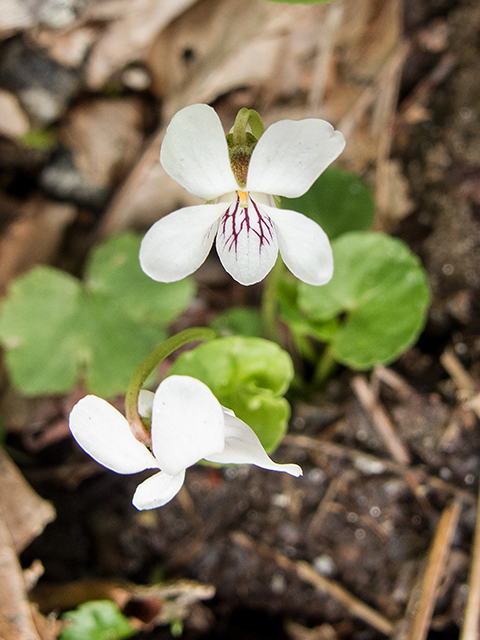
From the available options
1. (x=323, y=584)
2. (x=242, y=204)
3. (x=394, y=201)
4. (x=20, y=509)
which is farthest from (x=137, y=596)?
(x=394, y=201)

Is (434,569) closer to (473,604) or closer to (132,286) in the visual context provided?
(473,604)

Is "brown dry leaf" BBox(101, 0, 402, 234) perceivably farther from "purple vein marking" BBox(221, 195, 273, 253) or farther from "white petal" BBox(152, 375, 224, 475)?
"white petal" BBox(152, 375, 224, 475)

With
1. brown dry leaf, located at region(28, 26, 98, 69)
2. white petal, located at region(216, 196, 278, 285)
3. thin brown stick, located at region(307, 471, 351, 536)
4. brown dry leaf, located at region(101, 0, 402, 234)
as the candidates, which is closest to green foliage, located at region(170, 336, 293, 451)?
white petal, located at region(216, 196, 278, 285)

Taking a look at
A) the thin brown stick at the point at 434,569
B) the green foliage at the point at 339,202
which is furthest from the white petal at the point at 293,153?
the thin brown stick at the point at 434,569

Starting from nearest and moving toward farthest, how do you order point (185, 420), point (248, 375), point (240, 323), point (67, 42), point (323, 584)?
point (185, 420), point (248, 375), point (323, 584), point (240, 323), point (67, 42)

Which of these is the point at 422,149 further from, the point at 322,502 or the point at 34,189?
the point at 34,189

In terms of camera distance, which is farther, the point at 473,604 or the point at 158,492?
the point at 473,604

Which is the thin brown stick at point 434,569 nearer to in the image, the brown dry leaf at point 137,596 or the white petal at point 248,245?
the brown dry leaf at point 137,596
